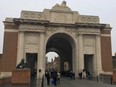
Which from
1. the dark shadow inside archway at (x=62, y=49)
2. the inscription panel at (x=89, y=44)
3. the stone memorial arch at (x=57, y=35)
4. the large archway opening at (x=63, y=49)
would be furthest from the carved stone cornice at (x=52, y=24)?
the dark shadow inside archway at (x=62, y=49)

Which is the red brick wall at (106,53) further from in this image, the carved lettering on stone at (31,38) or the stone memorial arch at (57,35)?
the carved lettering on stone at (31,38)

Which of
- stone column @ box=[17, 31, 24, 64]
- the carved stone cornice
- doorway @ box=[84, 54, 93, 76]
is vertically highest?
the carved stone cornice

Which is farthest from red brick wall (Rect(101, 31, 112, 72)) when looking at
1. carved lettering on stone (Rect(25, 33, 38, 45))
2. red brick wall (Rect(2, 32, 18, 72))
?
red brick wall (Rect(2, 32, 18, 72))

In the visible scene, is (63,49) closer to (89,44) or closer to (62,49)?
(62,49)

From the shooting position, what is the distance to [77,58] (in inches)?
1375

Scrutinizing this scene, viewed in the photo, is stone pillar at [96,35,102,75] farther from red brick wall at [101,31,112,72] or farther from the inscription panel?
red brick wall at [101,31,112,72]

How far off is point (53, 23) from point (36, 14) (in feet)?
10.7

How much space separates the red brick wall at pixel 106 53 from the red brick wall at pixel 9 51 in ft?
48.7

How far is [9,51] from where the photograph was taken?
3356 cm

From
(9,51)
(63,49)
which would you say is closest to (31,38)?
(9,51)

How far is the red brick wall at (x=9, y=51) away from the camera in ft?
109

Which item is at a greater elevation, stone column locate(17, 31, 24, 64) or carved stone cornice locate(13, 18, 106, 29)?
carved stone cornice locate(13, 18, 106, 29)

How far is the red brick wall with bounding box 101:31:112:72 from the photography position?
35750mm

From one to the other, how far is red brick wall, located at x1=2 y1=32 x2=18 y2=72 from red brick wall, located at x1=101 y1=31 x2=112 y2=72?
14846 millimetres
